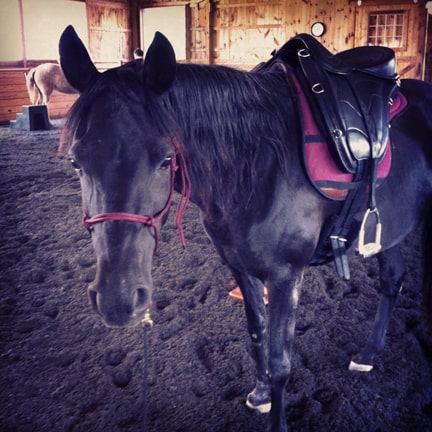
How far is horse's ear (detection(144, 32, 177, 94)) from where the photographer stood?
105cm

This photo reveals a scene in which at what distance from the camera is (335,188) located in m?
1.43

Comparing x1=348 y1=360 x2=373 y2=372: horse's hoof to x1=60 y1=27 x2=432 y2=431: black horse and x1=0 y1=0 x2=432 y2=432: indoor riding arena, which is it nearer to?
x1=0 y1=0 x2=432 y2=432: indoor riding arena

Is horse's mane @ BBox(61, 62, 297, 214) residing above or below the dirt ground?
above

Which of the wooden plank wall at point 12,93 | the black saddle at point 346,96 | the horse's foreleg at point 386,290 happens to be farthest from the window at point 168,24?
the black saddle at point 346,96

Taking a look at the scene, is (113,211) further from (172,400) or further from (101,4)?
(101,4)

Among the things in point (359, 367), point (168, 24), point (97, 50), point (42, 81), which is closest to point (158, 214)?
point (359, 367)

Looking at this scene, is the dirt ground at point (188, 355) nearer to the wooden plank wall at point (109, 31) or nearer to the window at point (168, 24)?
the wooden plank wall at point (109, 31)

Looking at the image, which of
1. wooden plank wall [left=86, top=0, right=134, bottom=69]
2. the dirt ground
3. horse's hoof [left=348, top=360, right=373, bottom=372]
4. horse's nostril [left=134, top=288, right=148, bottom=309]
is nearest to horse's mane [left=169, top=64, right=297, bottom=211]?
horse's nostril [left=134, top=288, right=148, bottom=309]

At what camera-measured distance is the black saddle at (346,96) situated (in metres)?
1.39

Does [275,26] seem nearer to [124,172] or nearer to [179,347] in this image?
[179,347]

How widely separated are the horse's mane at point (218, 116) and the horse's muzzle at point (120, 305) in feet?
1.28

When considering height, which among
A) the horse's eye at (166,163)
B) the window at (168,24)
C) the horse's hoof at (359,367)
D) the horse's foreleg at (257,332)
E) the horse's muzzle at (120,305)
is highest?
the window at (168,24)

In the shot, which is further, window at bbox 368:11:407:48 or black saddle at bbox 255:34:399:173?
window at bbox 368:11:407:48

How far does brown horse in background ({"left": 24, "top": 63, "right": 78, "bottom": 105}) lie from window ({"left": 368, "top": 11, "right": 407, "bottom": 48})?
25.4 feet
